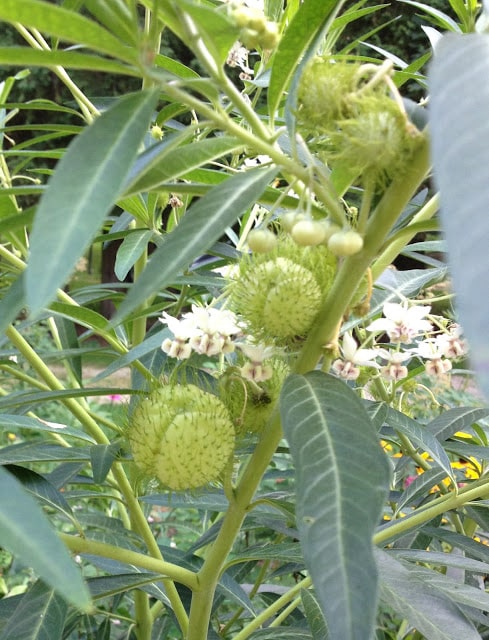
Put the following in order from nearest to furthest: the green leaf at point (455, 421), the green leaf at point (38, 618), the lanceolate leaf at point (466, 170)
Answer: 1. the lanceolate leaf at point (466, 170)
2. the green leaf at point (38, 618)
3. the green leaf at point (455, 421)

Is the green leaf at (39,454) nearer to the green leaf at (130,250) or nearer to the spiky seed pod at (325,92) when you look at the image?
the green leaf at (130,250)

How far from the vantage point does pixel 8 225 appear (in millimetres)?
407

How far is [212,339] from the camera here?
1.99 ft

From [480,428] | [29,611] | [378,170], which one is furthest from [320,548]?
[480,428]

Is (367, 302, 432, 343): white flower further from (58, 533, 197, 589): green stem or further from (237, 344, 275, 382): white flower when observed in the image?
(58, 533, 197, 589): green stem

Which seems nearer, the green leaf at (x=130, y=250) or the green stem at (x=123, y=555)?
the green stem at (x=123, y=555)

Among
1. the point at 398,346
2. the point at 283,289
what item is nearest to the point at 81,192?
the point at 283,289

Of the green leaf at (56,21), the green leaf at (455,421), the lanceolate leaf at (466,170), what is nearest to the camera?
the lanceolate leaf at (466,170)

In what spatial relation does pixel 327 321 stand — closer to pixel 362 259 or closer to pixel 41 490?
pixel 362 259

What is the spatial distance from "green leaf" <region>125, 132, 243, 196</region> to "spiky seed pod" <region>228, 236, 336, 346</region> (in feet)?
0.35

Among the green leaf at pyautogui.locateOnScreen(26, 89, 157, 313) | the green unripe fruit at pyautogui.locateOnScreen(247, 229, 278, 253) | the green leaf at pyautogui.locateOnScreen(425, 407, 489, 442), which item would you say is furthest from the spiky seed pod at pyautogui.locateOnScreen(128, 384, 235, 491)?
the green leaf at pyautogui.locateOnScreen(425, 407, 489, 442)

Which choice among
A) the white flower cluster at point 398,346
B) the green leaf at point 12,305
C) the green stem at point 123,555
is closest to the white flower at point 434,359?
the white flower cluster at point 398,346

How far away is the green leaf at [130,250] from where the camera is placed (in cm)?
80

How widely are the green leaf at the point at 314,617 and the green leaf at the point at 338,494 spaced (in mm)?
303
